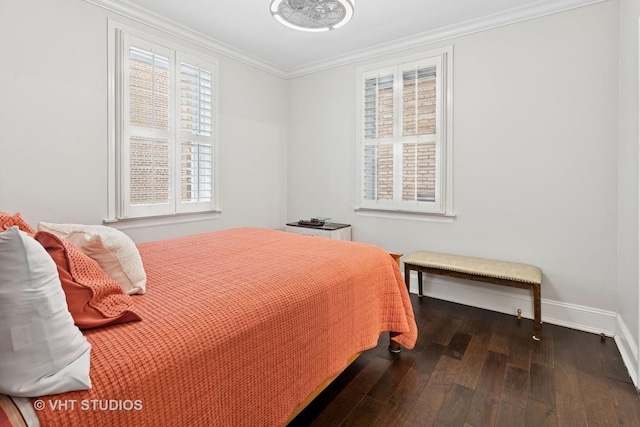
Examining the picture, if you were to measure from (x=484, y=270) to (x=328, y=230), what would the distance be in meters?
1.63

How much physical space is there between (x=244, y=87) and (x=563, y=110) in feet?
10.6

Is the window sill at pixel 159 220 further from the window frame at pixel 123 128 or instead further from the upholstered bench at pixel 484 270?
the upholstered bench at pixel 484 270

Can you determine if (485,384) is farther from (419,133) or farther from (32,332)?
(419,133)

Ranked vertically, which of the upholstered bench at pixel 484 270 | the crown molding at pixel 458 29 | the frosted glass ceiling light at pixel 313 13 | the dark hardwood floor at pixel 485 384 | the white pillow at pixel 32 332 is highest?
the crown molding at pixel 458 29

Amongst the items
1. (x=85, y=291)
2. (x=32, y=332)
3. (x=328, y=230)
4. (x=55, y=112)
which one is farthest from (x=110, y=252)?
(x=328, y=230)

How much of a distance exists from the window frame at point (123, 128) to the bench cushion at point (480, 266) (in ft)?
7.74

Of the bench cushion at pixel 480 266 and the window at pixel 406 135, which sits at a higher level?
the window at pixel 406 135

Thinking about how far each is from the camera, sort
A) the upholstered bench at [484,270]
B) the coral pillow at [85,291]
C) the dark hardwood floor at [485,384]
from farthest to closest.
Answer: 1. the upholstered bench at [484,270]
2. the dark hardwood floor at [485,384]
3. the coral pillow at [85,291]

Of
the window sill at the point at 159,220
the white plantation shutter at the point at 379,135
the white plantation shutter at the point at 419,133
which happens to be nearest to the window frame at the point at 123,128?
the window sill at the point at 159,220

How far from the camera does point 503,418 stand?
5.38ft

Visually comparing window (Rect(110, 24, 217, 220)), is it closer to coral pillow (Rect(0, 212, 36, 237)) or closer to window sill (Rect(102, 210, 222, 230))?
window sill (Rect(102, 210, 222, 230))

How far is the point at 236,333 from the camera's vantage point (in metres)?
1.15

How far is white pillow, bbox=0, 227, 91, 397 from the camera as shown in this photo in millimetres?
751

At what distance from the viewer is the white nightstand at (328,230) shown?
3701 mm
